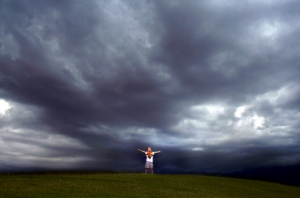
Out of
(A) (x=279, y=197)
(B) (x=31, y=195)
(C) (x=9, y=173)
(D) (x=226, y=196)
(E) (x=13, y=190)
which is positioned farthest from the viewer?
(C) (x=9, y=173)

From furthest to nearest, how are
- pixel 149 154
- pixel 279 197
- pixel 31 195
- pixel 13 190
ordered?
1. pixel 149 154
2. pixel 279 197
3. pixel 13 190
4. pixel 31 195

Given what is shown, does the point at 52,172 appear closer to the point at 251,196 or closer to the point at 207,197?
the point at 207,197

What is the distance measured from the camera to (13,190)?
796 inches

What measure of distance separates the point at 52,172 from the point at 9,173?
5.38 metres

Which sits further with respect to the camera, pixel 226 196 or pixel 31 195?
pixel 226 196

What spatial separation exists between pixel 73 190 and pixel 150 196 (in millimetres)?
6556

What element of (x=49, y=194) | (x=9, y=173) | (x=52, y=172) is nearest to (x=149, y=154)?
(x=52, y=172)

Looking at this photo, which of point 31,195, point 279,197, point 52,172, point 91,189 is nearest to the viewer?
point 31,195

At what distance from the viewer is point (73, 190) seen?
833 inches

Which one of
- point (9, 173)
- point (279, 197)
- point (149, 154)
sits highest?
point (149, 154)

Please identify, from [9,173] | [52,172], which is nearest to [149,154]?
[52,172]

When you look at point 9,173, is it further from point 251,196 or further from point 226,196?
point 251,196

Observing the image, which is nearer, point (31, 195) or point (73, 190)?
point (31, 195)

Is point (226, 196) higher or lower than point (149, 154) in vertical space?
lower
